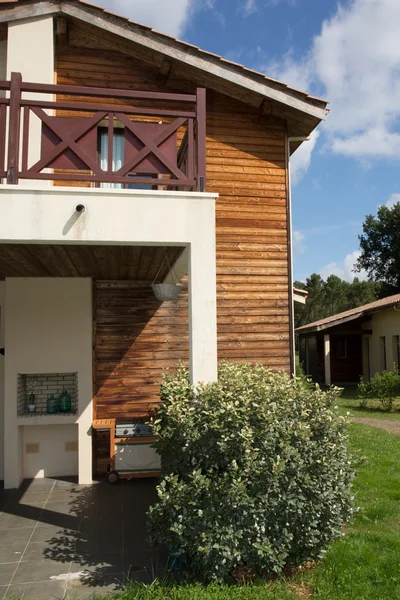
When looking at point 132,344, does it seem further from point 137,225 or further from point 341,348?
point 341,348

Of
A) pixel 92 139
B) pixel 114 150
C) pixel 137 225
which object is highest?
pixel 114 150

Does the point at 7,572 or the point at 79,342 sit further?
the point at 79,342

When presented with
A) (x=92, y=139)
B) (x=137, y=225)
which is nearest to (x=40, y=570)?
(x=137, y=225)

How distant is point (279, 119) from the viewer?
7297 mm

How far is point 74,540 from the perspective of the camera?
4.69 metres

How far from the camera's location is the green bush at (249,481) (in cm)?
354

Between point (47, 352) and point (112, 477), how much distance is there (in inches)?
79.3

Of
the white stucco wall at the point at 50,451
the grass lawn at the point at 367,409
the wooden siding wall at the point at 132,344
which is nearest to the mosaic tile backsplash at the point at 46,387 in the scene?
the white stucco wall at the point at 50,451

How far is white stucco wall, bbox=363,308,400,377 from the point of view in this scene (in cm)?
1714

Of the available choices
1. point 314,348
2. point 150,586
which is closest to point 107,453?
point 150,586

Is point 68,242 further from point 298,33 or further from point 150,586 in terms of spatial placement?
point 298,33

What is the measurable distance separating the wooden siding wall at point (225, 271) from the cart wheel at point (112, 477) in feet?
2.81

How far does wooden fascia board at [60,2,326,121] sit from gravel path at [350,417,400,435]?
732 cm

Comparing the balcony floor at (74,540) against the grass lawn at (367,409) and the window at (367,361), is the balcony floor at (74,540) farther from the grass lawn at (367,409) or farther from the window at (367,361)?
the window at (367,361)
